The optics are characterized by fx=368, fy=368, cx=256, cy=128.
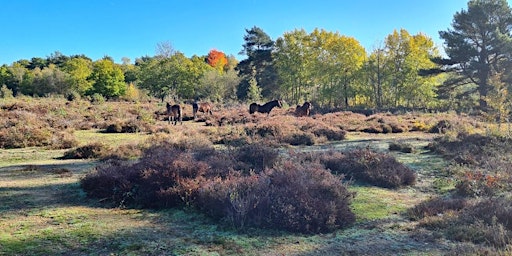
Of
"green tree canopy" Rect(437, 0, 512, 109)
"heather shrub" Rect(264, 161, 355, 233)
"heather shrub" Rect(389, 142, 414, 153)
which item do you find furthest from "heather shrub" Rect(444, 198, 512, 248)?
"green tree canopy" Rect(437, 0, 512, 109)

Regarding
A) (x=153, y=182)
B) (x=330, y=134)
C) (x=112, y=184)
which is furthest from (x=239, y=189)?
(x=330, y=134)

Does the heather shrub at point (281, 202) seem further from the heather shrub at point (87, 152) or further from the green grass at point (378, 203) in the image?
the heather shrub at point (87, 152)

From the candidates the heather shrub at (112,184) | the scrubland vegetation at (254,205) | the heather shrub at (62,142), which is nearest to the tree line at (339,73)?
the scrubland vegetation at (254,205)

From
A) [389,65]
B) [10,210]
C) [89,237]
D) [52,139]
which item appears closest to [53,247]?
[89,237]

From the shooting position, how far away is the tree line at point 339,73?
29812 millimetres

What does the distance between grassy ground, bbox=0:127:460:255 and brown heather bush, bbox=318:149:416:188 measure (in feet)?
2.11

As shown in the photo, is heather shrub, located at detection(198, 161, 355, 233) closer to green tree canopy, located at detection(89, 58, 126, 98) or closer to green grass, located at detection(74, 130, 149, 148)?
green grass, located at detection(74, 130, 149, 148)

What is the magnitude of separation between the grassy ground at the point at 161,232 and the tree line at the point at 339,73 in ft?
37.4

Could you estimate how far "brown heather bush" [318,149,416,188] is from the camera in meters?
7.50

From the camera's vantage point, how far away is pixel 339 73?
4300 centimetres

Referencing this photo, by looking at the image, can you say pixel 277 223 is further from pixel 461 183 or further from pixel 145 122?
pixel 145 122

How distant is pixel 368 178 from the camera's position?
7.75 metres

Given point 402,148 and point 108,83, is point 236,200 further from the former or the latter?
point 108,83

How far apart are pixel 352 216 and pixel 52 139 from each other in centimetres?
1140
